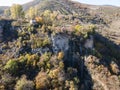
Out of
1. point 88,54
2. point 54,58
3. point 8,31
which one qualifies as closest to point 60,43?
point 54,58

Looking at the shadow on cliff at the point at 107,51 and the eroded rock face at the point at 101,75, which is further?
the shadow on cliff at the point at 107,51

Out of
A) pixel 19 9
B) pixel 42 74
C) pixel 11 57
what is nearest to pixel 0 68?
pixel 11 57

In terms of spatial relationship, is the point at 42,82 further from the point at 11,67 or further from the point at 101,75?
the point at 101,75

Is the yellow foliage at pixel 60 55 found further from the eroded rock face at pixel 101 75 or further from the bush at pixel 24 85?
the bush at pixel 24 85

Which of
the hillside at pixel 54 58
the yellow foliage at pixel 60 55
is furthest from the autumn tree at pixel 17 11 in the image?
the yellow foliage at pixel 60 55

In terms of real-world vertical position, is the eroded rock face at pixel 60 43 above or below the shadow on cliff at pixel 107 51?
above

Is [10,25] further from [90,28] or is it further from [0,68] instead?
[90,28]

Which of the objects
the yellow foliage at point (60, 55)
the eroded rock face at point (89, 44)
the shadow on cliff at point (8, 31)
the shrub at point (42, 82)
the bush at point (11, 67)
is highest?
the shadow on cliff at point (8, 31)
